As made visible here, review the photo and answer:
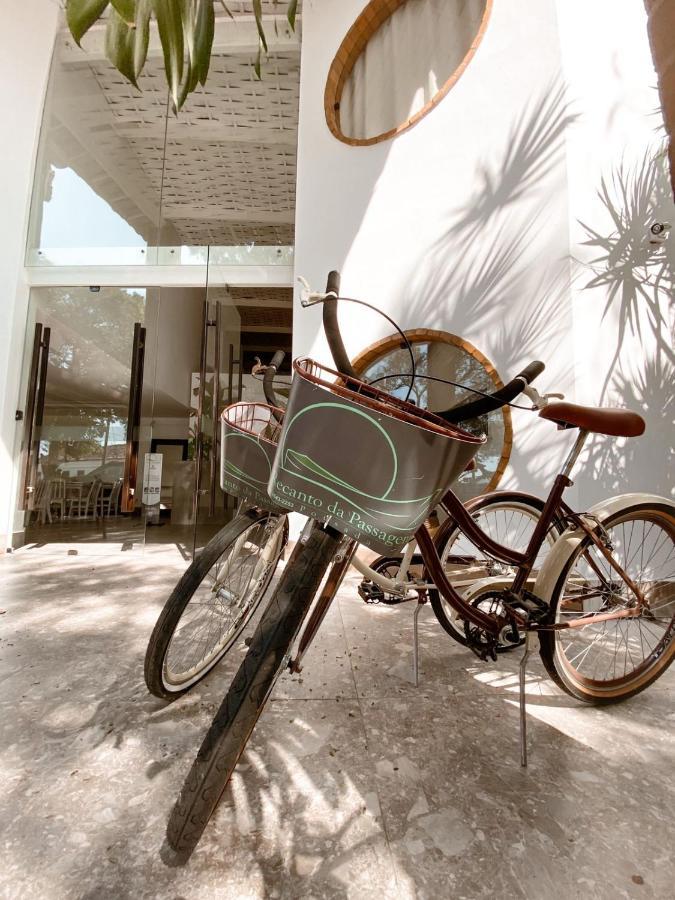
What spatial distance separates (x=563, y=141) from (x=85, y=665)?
3954 mm

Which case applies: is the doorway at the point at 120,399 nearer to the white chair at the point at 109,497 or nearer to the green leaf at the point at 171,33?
the white chair at the point at 109,497

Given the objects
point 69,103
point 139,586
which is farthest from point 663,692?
point 69,103

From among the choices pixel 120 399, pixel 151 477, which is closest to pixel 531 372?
pixel 151 477

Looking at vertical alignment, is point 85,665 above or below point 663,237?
below

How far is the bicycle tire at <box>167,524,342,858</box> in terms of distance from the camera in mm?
804

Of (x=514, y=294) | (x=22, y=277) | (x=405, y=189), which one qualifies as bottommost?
(x=514, y=294)

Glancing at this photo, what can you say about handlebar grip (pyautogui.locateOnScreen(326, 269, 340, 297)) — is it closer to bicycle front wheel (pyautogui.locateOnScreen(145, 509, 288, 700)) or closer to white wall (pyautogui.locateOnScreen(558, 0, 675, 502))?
bicycle front wheel (pyautogui.locateOnScreen(145, 509, 288, 700))

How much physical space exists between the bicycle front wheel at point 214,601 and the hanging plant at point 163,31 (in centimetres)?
115

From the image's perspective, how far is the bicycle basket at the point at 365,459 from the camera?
0.76m

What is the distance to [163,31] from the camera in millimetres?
537

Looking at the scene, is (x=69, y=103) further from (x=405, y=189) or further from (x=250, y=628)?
(x=250, y=628)

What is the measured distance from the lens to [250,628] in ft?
6.76

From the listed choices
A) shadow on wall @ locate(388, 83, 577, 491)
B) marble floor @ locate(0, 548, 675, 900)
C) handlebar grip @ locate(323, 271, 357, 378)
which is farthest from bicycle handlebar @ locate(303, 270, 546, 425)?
shadow on wall @ locate(388, 83, 577, 491)

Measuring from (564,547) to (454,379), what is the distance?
6.84 feet
